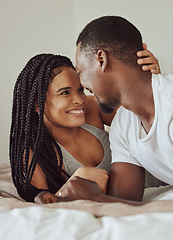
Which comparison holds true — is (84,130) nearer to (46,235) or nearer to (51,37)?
(46,235)

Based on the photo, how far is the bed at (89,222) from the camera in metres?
0.59

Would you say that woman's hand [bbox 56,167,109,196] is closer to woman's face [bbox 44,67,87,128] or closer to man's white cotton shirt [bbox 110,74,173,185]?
man's white cotton shirt [bbox 110,74,173,185]

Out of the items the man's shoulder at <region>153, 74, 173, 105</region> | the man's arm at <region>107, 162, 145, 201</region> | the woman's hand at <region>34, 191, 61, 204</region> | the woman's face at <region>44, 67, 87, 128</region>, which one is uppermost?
the man's shoulder at <region>153, 74, 173, 105</region>

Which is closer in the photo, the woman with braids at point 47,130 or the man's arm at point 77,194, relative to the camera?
the man's arm at point 77,194

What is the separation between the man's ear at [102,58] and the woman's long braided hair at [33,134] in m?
0.33

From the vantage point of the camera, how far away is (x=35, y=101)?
144cm

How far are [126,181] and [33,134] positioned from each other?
1.49 feet

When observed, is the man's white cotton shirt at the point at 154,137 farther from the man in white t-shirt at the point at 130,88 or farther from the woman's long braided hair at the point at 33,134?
the woman's long braided hair at the point at 33,134

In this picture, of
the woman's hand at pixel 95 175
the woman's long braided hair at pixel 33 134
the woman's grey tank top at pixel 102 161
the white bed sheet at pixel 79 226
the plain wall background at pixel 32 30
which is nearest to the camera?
the white bed sheet at pixel 79 226

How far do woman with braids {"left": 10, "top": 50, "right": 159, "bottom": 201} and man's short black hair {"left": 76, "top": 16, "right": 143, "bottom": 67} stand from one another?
295mm

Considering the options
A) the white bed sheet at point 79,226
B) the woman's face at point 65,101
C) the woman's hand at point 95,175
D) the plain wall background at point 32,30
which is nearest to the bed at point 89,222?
the white bed sheet at point 79,226

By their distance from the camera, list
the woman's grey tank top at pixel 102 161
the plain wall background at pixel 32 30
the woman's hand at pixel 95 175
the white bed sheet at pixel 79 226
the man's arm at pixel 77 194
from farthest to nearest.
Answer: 1. the plain wall background at pixel 32 30
2. the woman's grey tank top at pixel 102 161
3. the woman's hand at pixel 95 175
4. the man's arm at pixel 77 194
5. the white bed sheet at pixel 79 226

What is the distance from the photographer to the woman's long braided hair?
4.43ft

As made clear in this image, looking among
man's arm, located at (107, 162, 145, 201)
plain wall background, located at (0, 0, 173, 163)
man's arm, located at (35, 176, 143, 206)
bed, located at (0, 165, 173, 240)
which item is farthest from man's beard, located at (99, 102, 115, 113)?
plain wall background, located at (0, 0, 173, 163)
